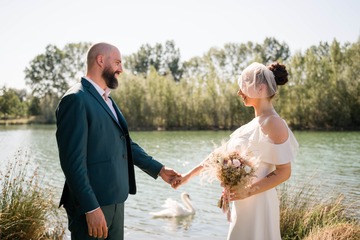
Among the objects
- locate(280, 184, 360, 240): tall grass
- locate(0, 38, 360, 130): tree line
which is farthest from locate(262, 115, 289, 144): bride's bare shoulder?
locate(0, 38, 360, 130): tree line

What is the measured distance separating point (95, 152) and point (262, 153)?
1.31m

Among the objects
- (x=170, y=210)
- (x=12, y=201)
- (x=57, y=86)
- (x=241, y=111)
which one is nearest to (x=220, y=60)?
(x=241, y=111)

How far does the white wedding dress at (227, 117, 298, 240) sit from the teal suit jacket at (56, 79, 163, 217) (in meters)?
0.93

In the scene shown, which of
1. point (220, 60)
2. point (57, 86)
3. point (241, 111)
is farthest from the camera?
point (57, 86)

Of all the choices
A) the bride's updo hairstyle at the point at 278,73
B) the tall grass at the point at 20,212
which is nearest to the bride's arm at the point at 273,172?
the bride's updo hairstyle at the point at 278,73

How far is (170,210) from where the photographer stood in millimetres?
11117

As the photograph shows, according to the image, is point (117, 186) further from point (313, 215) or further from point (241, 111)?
point (241, 111)

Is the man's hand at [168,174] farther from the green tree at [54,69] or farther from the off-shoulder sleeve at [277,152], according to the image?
the green tree at [54,69]

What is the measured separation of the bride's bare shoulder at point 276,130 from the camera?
3.43m

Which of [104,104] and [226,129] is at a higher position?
[104,104]

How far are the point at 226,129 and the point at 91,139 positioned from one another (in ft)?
158

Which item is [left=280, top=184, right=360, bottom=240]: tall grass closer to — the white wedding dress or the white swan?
the white wedding dress

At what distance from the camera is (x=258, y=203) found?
356cm

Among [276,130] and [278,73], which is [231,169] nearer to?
[276,130]
